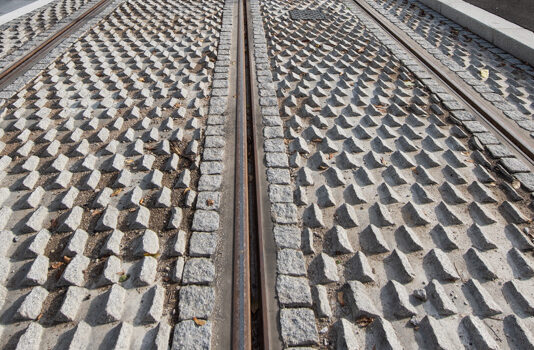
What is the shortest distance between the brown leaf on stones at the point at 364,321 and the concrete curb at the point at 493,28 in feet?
16.9

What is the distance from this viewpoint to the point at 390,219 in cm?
271

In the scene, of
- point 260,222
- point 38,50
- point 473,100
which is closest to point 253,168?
Result: point 260,222

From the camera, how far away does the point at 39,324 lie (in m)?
2.01

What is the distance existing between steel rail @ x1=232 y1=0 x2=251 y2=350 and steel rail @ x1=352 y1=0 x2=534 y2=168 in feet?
9.34

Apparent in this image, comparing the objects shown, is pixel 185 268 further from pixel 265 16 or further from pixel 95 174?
pixel 265 16

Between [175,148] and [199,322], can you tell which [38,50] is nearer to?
[175,148]

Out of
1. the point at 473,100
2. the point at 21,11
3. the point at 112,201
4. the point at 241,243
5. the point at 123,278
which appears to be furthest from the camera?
the point at 21,11

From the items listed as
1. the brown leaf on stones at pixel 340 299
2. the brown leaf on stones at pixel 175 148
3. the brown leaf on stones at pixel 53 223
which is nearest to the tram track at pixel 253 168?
the brown leaf on stones at pixel 340 299

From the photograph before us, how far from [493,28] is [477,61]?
1059mm

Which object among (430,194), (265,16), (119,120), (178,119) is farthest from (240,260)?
(265,16)

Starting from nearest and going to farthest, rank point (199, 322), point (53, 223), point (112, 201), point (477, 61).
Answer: point (199, 322)
point (53, 223)
point (112, 201)
point (477, 61)

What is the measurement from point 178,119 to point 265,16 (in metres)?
4.30

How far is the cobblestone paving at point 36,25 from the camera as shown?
218 inches

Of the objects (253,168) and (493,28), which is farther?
(493,28)
